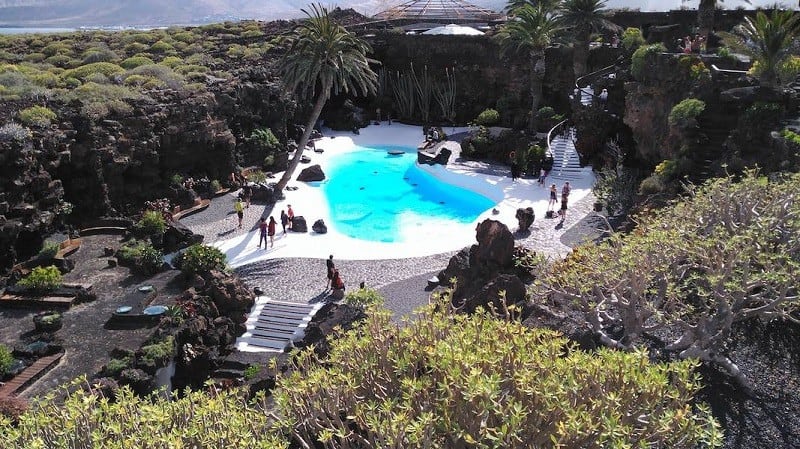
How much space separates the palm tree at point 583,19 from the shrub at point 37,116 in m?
28.4

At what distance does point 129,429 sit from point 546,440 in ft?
22.7

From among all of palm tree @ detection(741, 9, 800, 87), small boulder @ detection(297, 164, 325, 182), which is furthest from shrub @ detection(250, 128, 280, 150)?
palm tree @ detection(741, 9, 800, 87)

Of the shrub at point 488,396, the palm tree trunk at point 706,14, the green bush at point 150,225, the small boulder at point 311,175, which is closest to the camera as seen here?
the shrub at point 488,396

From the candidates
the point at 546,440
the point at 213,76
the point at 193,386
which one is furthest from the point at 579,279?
the point at 213,76

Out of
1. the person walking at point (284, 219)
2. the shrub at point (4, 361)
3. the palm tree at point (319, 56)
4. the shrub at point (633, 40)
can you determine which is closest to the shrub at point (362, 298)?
the person walking at point (284, 219)

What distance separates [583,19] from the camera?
3797 centimetres

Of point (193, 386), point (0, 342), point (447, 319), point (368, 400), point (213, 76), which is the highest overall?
point (213, 76)

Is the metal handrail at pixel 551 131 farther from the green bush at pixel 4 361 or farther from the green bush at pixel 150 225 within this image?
the green bush at pixel 4 361

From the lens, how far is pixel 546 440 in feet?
32.5

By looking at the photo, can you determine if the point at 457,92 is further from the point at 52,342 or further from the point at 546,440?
the point at 546,440

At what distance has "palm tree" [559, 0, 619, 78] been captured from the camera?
3788cm

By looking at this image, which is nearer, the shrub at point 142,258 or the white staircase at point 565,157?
the shrub at point 142,258

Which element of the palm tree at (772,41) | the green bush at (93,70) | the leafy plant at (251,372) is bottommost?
the leafy plant at (251,372)

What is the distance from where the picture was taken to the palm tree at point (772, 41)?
77.3 feet
